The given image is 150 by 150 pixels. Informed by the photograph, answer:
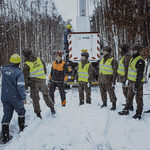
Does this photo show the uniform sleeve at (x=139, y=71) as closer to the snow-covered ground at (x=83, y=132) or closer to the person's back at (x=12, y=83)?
the snow-covered ground at (x=83, y=132)

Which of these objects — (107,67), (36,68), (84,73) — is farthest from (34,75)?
(107,67)

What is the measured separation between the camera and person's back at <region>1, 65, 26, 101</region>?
351 centimetres

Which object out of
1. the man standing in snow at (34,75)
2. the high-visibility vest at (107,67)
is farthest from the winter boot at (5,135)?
the high-visibility vest at (107,67)

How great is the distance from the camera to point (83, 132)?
3578 mm

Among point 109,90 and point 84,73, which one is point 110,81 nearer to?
point 109,90

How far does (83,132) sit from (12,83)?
5.73ft

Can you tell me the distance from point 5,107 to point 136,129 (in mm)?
2755

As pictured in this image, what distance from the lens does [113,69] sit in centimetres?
499

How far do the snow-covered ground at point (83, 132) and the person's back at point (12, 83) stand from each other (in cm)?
84

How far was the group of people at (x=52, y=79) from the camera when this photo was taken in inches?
139

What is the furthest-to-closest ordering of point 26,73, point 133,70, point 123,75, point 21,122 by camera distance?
point 123,75 → point 26,73 → point 133,70 → point 21,122

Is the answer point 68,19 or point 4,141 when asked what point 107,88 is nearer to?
point 4,141

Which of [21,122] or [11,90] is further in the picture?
[21,122]

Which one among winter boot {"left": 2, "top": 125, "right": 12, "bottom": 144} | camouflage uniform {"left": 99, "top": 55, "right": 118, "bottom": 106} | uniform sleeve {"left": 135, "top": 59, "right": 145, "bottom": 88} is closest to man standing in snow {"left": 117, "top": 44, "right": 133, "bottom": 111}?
camouflage uniform {"left": 99, "top": 55, "right": 118, "bottom": 106}
